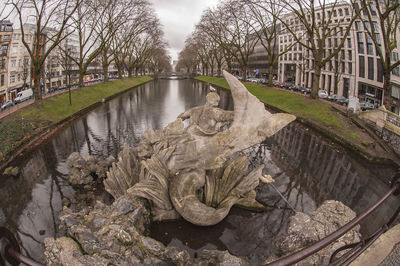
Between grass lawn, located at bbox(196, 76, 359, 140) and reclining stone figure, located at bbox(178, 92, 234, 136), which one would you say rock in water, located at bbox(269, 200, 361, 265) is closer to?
reclining stone figure, located at bbox(178, 92, 234, 136)

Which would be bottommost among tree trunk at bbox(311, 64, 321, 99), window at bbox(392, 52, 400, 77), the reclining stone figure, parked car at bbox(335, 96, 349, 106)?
the reclining stone figure

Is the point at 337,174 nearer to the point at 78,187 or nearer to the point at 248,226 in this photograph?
the point at 248,226

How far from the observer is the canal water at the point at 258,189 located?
801cm

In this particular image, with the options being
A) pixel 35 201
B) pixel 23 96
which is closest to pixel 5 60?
pixel 23 96

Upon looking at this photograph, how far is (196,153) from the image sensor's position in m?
7.84

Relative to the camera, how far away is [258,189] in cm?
1093

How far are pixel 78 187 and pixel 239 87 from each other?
26.9 feet

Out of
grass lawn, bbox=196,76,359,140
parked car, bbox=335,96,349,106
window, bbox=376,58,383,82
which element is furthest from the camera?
window, bbox=376,58,383,82

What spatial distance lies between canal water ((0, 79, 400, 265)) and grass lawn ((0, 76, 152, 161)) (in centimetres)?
124

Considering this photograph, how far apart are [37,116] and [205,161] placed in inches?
739

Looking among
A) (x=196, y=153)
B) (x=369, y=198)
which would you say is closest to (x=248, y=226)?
(x=196, y=153)

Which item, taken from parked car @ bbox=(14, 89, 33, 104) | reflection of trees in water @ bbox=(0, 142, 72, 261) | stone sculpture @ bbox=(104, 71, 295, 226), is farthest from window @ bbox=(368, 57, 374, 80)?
parked car @ bbox=(14, 89, 33, 104)

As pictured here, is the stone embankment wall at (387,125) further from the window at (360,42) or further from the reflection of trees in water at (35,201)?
the window at (360,42)

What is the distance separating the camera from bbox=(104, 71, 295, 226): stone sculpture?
7.71m
